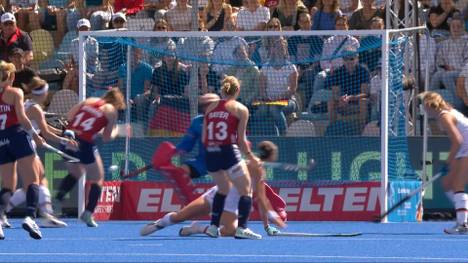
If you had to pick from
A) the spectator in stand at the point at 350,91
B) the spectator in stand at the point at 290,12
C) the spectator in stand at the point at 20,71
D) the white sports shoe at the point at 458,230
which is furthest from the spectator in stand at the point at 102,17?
the white sports shoe at the point at 458,230

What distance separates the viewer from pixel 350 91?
1986cm

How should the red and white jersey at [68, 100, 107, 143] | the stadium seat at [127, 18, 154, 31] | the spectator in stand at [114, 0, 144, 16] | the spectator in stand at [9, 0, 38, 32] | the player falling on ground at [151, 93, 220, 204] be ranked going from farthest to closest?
the spectator in stand at [9, 0, 38, 32], the spectator in stand at [114, 0, 144, 16], the stadium seat at [127, 18, 154, 31], the red and white jersey at [68, 100, 107, 143], the player falling on ground at [151, 93, 220, 204]

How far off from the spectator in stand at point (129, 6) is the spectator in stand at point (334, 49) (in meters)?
3.42

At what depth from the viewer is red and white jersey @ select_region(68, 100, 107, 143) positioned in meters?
16.5

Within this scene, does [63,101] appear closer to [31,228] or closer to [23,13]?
[23,13]

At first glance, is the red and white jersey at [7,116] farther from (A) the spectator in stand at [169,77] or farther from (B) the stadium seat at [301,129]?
(B) the stadium seat at [301,129]

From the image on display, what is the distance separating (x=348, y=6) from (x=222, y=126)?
7.21 meters

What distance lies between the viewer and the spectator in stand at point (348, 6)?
70.8ft

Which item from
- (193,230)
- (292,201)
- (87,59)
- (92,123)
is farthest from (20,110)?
(292,201)

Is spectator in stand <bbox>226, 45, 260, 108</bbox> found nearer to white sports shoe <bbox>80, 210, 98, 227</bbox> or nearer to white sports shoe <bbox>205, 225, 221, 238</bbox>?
white sports shoe <bbox>80, 210, 98, 227</bbox>

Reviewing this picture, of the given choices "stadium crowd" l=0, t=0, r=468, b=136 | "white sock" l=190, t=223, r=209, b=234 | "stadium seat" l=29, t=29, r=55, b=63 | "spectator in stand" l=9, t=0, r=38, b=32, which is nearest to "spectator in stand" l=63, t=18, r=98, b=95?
"stadium crowd" l=0, t=0, r=468, b=136

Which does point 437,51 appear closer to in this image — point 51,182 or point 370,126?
point 370,126

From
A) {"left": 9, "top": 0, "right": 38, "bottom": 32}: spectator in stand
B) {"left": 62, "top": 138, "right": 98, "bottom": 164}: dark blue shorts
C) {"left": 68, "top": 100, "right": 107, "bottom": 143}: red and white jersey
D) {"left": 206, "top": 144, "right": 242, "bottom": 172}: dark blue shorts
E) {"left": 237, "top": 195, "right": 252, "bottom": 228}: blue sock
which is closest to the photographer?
{"left": 206, "top": 144, "right": 242, "bottom": 172}: dark blue shorts

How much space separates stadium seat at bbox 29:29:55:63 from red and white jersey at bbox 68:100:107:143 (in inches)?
222
